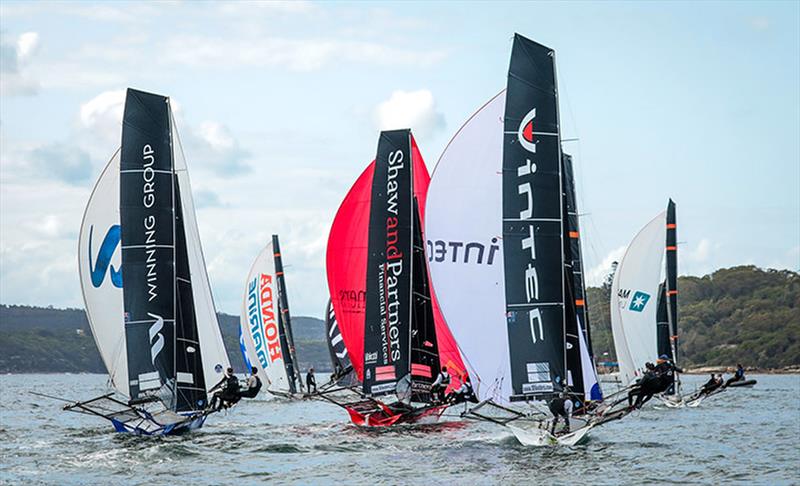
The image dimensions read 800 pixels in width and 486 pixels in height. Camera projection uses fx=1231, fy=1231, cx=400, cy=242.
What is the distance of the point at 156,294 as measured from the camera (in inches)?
1222

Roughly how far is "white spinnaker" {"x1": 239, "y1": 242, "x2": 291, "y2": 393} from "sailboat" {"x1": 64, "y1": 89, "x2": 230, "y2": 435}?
931 inches

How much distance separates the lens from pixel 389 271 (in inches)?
1363

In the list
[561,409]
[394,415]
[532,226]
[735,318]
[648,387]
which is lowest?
[394,415]

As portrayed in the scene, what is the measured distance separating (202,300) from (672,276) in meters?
23.4

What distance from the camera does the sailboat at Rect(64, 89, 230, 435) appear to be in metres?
30.9

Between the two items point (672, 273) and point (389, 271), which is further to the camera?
point (672, 273)

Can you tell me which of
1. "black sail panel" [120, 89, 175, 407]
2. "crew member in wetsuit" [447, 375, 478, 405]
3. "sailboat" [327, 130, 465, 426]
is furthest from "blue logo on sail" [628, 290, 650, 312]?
"black sail panel" [120, 89, 175, 407]

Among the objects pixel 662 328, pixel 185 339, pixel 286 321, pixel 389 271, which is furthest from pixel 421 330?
pixel 286 321

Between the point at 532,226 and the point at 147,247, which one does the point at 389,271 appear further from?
the point at 532,226

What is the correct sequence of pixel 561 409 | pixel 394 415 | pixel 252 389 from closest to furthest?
pixel 561 409 < pixel 252 389 < pixel 394 415

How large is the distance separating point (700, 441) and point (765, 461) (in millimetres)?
4819

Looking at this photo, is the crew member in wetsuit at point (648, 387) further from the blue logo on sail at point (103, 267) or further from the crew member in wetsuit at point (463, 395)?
the blue logo on sail at point (103, 267)

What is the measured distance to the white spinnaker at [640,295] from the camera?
49.8 metres

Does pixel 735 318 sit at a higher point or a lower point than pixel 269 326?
higher
